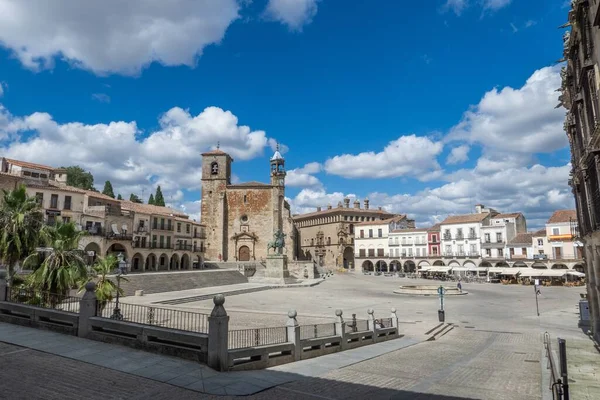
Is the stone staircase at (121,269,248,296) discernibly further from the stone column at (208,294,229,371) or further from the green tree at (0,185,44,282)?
the stone column at (208,294,229,371)

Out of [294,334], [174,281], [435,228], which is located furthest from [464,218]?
[294,334]

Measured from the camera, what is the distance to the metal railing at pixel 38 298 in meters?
13.9

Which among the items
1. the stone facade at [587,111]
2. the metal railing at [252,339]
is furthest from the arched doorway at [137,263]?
the stone facade at [587,111]

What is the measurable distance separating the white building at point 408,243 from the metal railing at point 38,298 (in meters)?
65.3

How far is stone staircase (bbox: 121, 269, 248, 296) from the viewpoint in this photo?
32.5 m

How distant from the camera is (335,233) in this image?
89.8 meters

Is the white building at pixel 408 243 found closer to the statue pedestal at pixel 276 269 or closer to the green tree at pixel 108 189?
the statue pedestal at pixel 276 269

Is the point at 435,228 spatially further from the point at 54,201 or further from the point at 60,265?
the point at 60,265

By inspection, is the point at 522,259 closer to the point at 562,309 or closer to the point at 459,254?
the point at 459,254

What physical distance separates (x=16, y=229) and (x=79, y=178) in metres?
60.0

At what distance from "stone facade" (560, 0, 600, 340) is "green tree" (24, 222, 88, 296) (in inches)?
697

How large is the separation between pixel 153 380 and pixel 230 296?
25710 millimetres

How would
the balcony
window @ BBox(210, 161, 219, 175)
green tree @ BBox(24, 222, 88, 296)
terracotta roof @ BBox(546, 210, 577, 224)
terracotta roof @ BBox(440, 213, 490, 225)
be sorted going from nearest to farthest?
green tree @ BBox(24, 222, 88, 296)
the balcony
terracotta roof @ BBox(546, 210, 577, 224)
terracotta roof @ BBox(440, 213, 490, 225)
window @ BBox(210, 161, 219, 175)

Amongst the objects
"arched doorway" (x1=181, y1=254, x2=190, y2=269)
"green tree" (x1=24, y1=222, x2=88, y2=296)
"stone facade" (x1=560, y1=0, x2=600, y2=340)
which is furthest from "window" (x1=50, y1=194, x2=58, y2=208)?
"stone facade" (x1=560, y1=0, x2=600, y2=340)
